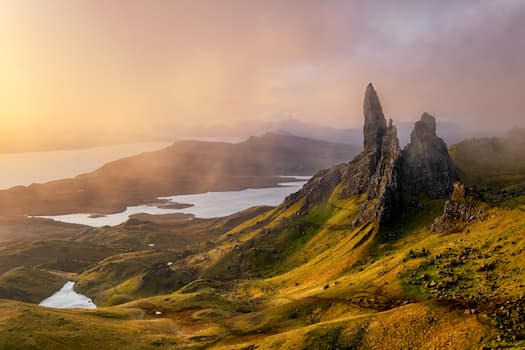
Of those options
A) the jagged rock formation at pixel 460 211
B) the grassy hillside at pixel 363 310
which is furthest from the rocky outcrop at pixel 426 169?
the jagged rock formation at pixel 460 211

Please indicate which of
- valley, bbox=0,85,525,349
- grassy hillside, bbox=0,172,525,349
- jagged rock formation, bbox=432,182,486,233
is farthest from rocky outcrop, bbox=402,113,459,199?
jagged rock formation, bbox=432,182,486,233

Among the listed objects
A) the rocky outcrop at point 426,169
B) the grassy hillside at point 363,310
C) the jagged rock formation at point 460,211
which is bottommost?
the grassy hillside at point 363,310

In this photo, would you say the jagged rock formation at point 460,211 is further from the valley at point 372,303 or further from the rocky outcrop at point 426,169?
the rocky outcrop at point 426,169

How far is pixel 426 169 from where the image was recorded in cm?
17712

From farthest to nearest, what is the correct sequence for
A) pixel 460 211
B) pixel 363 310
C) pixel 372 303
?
pixel 460 211 < pixel 372 303 < pixel 363 310

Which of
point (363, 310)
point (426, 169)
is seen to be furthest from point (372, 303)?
point (426, 169)

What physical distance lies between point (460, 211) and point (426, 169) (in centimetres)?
6739

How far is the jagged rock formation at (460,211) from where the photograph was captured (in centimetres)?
10819

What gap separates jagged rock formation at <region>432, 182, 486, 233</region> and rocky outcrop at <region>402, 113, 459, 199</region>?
45.8m

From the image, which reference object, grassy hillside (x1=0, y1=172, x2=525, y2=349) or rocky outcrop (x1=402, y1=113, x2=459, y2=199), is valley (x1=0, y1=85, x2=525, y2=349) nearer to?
grassy hillside (x1=0, y1=172, x2=525, y2=349)

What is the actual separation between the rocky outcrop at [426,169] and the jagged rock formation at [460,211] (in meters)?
45.8

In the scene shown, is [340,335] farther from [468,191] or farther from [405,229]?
[405,229]

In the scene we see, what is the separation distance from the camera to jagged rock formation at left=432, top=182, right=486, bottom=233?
10819 centimetres

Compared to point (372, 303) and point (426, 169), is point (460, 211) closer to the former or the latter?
point (372, 303)
